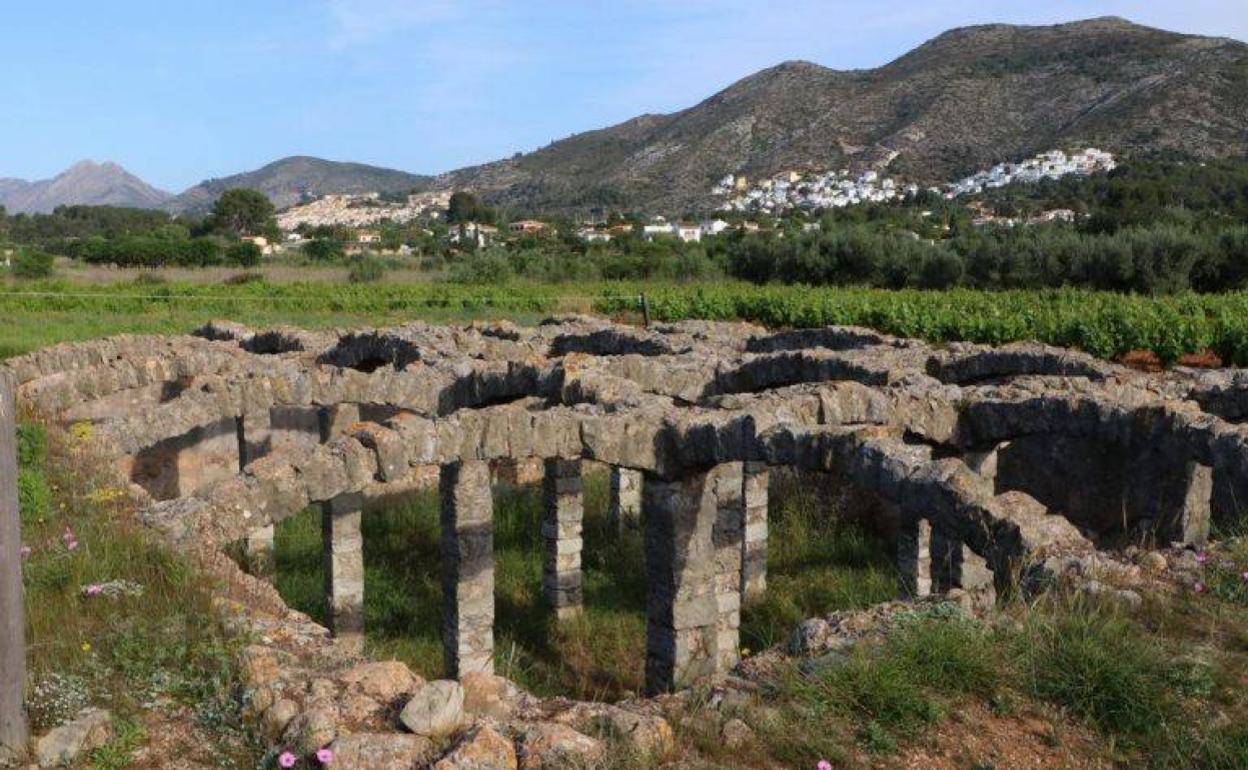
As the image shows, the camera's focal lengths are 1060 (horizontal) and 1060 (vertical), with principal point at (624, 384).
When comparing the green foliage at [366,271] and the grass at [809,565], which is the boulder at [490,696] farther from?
the green foliage at [366,271]

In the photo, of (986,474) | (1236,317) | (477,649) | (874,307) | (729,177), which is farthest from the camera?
(729,177)

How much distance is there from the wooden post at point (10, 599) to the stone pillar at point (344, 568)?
243 inches

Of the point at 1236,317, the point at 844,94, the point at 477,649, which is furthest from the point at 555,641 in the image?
the point at 844,94

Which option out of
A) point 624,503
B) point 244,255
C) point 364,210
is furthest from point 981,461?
point 364,210

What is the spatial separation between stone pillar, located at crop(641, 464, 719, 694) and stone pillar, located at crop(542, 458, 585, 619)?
285cm

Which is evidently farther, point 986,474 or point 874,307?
point 874,307

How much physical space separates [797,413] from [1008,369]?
552 centimetres

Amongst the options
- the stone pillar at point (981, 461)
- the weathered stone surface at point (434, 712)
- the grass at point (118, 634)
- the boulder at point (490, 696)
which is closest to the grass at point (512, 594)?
the grass at point (118, 634)

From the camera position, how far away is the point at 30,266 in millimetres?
40469

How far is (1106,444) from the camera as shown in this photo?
13.3 meters

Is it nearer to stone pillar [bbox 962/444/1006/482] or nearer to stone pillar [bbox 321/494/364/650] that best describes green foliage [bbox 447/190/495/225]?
stone pillar [bbox 321/494/364/650]

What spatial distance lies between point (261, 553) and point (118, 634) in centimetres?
632

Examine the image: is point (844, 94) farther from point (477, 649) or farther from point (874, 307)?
point (477, 649)

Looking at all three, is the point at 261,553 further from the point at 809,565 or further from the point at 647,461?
the point at 809,565
